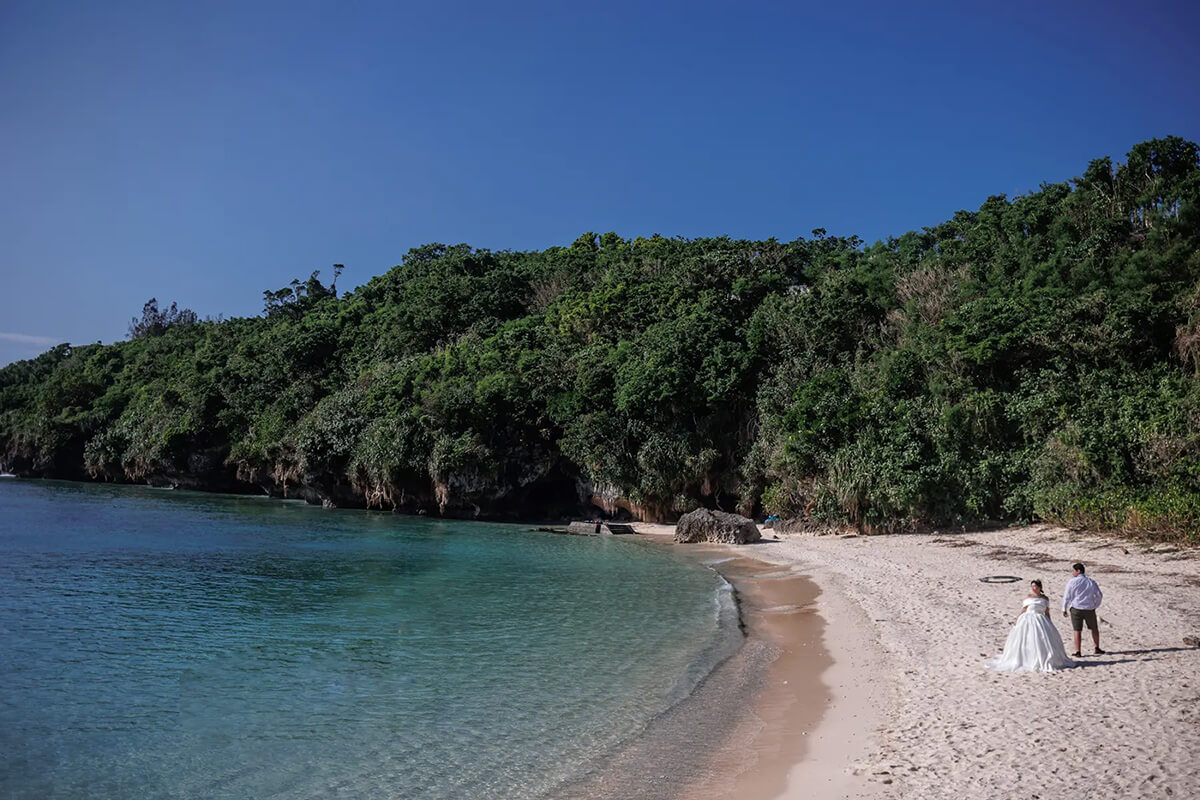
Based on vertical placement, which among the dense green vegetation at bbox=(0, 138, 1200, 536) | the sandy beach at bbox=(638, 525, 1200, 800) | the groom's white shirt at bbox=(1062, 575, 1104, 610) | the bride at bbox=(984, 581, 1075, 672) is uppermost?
the dense green vegetation at bbox=(0, 138, 1200, 536)

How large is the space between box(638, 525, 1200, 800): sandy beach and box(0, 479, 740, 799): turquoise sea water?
1.74 meters

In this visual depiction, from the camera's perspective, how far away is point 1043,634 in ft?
36.1

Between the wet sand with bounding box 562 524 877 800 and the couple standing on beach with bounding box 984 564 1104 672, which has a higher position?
the couple standing on beach with bounding box 984 564 1104 672

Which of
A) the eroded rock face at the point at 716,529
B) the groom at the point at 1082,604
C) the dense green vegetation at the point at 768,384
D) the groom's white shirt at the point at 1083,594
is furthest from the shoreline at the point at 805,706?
the dense green vegetation at the point at 768,384

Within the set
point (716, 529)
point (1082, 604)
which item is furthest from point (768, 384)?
point (1082, 604)

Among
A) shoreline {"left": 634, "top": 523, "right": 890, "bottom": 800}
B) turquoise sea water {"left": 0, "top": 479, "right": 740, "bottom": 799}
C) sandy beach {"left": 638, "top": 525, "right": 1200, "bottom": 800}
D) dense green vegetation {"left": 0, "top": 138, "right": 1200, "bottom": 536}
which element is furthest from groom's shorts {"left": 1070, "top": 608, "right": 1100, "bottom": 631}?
dense green vegetation {"left": 0, "top": 138, "right": 1200, "bottom": 536}

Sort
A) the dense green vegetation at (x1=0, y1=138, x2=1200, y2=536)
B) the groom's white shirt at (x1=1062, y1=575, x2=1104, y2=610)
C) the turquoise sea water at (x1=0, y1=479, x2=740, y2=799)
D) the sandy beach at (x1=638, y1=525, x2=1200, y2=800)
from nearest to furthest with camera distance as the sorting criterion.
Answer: the sandy beach at (x1=638, y1=525, x2=1200, y2=800) < the turquoise sea water at (x1=0, y1=479, x2=740, y2=799) < the groom's white shirt at (x1=1062, y1=575, x2=1104, y2=610) < the dense green vegetation at (x1=0, y1=138, x2=1200, y2=536)

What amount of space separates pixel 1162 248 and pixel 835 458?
618 inches

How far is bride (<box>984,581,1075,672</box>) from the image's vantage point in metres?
10.9

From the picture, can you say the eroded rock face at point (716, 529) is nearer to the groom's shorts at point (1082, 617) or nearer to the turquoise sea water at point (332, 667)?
the turquoise sea water at point (332, 667)

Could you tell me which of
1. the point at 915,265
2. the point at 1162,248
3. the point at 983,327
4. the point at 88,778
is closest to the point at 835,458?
the point at 983,327

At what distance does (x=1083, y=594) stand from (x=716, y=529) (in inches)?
794

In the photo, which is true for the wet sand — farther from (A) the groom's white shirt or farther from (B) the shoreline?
(A) the groom's white shirt

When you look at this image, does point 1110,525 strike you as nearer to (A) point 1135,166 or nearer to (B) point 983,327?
(B) point 983,327
